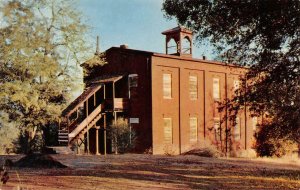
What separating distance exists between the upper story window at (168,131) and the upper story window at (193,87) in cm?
352

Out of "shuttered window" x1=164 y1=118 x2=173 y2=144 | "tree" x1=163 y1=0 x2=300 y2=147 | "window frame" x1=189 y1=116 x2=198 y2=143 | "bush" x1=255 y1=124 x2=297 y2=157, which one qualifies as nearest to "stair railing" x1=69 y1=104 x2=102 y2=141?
"shuttered window" x1=164 y1=118 x2=173 y2=144

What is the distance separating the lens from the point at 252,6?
1714 cm

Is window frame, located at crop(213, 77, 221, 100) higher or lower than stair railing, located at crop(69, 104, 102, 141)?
higher

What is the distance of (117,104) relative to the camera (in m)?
35.6

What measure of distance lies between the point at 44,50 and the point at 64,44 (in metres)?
1.62

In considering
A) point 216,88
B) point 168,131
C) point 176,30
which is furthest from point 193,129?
point 176,30

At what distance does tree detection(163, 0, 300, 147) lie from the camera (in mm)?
17109

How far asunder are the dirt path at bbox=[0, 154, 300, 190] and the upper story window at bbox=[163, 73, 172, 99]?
12.8 m

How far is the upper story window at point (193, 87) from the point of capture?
3816cm

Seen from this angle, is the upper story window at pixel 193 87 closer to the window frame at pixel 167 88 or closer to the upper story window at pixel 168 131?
the window frame at pixel 167 88

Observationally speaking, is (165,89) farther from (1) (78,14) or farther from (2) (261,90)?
(2) (261,90)

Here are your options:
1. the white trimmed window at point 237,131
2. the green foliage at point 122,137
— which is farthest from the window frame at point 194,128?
the green foliage at point 122,137

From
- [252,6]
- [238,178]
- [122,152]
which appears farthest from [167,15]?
[122,152]

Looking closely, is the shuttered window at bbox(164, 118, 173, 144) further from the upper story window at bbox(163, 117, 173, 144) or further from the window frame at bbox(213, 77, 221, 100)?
the window frame at bbox(213, 77, 221, 100)
